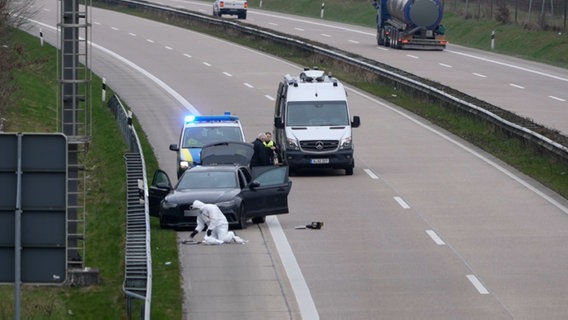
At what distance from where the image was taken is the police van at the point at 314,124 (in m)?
31.5

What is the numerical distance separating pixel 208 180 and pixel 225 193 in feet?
3.27

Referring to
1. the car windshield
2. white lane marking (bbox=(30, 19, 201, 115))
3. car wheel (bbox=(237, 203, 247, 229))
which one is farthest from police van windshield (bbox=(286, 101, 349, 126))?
white lane marking (bbox=(30, 19, 201, 115))

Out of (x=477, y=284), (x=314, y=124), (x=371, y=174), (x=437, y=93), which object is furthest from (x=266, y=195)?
(x=437, y=93)

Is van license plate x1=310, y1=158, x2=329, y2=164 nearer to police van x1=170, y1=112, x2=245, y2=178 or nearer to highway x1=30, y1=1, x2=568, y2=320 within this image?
highway x1=30, y1=1, x2=568, y2=320

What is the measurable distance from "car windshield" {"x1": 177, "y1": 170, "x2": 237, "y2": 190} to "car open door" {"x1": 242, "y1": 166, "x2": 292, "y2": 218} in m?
0.52

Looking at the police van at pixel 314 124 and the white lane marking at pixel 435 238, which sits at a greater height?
the police van at pixel 314 124

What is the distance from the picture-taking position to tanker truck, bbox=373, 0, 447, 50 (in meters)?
63.8

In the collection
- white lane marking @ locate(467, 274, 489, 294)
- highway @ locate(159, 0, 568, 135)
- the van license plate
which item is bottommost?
highway @ locate(159, 0, 568, 135)

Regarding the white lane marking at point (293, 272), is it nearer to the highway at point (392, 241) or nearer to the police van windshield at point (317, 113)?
the highway at point (392, 241)

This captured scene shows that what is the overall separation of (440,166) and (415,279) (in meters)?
12.5

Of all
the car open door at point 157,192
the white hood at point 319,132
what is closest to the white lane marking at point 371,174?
the white hood at point 319,132

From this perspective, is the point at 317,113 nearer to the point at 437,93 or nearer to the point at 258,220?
the point at 258,220

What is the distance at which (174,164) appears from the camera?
109 feet

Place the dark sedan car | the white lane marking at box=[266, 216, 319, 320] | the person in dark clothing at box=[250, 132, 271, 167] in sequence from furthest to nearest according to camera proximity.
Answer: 1. the person in dark clothing at box=[250, 132, 271, 167]
2. the dark sedan car
3. the white lane marking at box=[266, 216, 319, 320]
